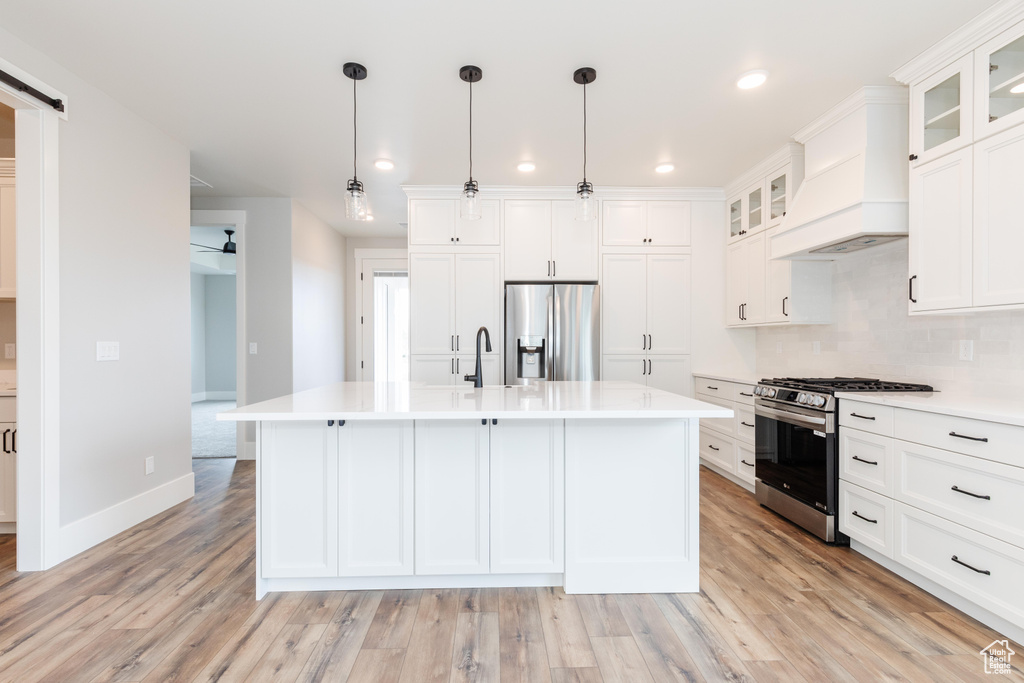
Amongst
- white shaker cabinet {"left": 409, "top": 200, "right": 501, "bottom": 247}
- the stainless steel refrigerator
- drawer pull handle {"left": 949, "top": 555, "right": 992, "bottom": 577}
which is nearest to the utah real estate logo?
drawer pull handle {"left": 949, "top": 555, "right": 992, "bottom": 577}

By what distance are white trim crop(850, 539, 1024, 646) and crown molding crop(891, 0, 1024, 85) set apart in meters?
2.37

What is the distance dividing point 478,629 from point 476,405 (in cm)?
86

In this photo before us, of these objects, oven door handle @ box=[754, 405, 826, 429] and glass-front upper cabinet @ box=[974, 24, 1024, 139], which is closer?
glass-front upper cabinet @ box=[974, 24, 1024, 139]

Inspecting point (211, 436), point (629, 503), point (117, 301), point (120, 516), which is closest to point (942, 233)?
point (629, 503)

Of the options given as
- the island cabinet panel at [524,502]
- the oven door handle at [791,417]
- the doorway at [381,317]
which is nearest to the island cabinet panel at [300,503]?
the island cabinet panel at [524,502]

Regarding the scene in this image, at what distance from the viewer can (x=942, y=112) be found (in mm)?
2482

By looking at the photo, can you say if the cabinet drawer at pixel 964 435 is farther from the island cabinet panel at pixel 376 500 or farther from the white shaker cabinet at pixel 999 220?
the island cabinet panel at pixel 376 500

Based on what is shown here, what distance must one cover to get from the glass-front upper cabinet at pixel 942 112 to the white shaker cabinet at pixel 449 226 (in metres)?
2.94

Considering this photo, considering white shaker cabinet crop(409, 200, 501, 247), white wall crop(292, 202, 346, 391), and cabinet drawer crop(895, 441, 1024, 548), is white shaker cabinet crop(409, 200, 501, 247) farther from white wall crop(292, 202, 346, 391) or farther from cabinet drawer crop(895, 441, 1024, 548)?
cabinet drawer crop(895, 441, 1024, 548)

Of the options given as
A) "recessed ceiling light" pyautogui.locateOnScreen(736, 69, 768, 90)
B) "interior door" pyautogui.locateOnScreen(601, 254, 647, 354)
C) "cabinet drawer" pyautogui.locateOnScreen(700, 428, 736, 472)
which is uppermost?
"recessed ceiling light" pyautogui.locateOnScreen(736, 69, 768, 90)

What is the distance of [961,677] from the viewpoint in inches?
66.2

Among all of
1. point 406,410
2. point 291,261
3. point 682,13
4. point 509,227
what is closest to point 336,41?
point 682,13

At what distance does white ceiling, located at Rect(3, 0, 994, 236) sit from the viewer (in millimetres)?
2189

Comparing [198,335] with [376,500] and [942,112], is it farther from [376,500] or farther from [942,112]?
[942,112]
